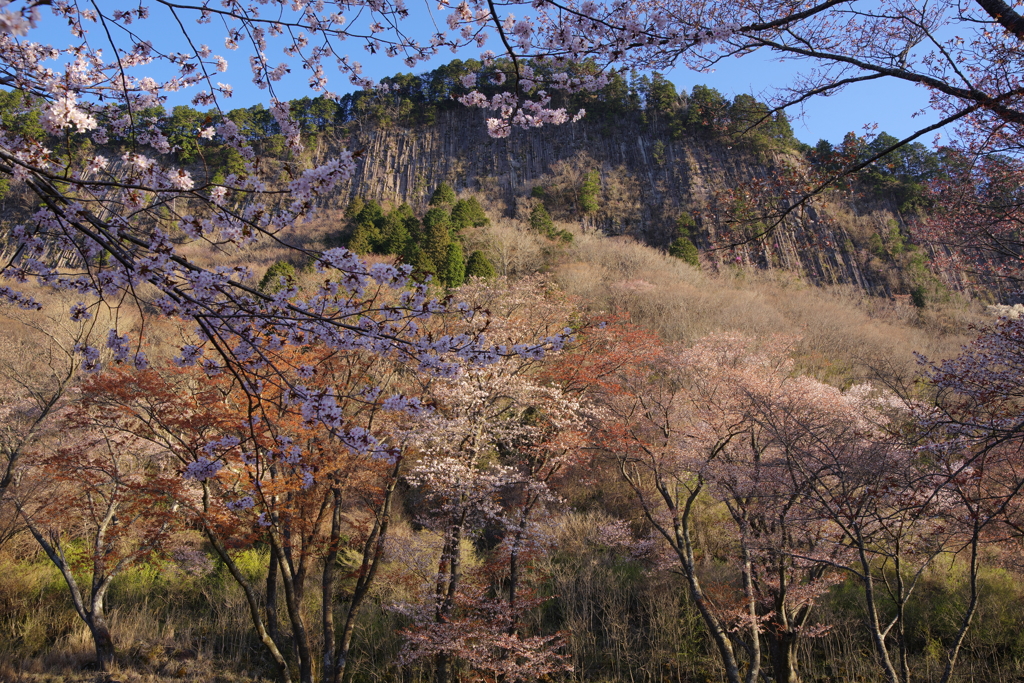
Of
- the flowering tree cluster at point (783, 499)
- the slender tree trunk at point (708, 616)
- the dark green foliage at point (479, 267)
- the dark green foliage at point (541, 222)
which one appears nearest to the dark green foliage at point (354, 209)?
the dark green foliage at point (541, 222)

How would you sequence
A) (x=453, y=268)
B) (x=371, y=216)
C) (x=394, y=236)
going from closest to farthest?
(x=453, y=268), (x=394, y=236), (x=371, y=216)

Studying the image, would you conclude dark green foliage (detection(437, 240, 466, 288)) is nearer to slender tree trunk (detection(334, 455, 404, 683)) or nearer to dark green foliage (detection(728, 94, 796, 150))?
slender tree trunk (detection(334, 455, 404, 683))

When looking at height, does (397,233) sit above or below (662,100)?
below

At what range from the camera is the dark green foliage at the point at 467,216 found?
85.4 ft

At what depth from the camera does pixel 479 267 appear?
21.6 m

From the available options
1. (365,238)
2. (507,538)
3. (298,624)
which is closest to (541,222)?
(365,238)

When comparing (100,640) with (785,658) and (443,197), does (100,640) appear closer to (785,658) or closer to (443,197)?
(785,658)

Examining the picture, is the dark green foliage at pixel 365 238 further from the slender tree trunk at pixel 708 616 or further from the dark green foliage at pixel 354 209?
the slender tree trunk at pixel 708 616

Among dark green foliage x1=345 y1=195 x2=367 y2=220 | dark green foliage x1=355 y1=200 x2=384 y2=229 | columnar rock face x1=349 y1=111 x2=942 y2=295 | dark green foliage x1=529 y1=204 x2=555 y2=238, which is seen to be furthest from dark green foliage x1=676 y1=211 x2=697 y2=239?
dark green foliage x1=345 y1=195 x2=367 y2=220

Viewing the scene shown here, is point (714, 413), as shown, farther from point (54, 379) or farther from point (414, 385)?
point (54, 379)

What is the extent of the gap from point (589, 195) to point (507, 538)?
Answer: 25.8 meters

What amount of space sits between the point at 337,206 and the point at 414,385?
26.3 metres

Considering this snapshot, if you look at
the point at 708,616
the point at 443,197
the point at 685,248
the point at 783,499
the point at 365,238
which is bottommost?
the point at 708,616

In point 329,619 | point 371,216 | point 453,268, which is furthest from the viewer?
point 371,216
